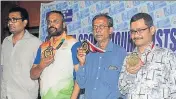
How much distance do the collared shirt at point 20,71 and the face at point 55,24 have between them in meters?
0.45

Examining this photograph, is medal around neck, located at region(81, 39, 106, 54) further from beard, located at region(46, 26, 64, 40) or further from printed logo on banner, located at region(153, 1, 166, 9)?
printed logo on banner, located at region(153, 1, 166, 9)

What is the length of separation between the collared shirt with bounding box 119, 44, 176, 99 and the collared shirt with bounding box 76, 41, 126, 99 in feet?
1.09

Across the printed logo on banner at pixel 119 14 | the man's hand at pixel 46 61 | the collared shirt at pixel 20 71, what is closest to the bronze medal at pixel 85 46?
the man's hand at pixel 46 61

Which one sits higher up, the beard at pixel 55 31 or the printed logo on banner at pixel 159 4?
the printed logo on banner at pixel 159 4

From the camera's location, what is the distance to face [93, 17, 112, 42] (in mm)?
3078

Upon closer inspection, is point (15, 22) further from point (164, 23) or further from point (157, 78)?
point (157, 78)

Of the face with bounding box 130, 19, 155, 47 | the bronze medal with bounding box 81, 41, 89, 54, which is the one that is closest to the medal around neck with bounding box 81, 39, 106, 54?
the bronze medal with bounding box 81, 41, 89, 54

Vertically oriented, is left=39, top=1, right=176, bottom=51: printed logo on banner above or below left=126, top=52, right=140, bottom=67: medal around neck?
above

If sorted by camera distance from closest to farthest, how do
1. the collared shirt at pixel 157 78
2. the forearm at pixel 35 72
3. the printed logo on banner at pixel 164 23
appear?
the collared shirt at pixel 157 78, the forearm at pixel 35 72, the printed logo on banner at pixel 164 23

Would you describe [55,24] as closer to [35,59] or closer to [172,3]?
[35,59]

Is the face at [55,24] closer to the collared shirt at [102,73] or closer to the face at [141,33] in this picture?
the collared shirt at [102,73]

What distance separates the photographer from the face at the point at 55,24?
3391mm

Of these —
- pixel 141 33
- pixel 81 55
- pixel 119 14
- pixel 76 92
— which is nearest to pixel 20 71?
pixel 76 92

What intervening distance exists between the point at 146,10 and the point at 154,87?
1456mm
